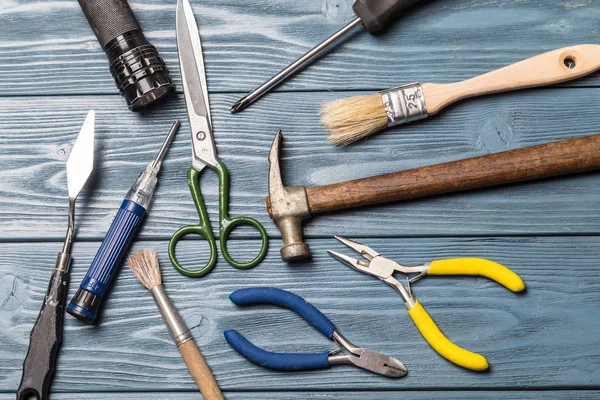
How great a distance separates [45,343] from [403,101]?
611mm

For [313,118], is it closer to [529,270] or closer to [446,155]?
[446,155]

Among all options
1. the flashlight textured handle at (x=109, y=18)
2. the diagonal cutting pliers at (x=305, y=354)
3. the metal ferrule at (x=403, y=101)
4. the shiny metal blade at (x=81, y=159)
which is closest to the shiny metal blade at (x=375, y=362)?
the diagonal cutting pliers at (x=305, y=354)

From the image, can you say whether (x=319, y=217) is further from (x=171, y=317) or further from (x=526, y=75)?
(x=526, y=75)

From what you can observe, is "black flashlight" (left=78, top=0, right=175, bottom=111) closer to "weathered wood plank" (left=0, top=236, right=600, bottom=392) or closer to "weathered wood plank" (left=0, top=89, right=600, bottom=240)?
"weathered wood plank" (left=0, top=89, right=600, bottom=240)

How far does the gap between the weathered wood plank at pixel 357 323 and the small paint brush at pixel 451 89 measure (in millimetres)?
180

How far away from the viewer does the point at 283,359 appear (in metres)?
0.90

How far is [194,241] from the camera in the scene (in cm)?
98

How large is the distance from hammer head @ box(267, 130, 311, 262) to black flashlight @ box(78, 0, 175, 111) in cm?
22

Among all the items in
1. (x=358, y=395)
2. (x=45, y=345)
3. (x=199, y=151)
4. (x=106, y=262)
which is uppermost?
(x=199, y=151)

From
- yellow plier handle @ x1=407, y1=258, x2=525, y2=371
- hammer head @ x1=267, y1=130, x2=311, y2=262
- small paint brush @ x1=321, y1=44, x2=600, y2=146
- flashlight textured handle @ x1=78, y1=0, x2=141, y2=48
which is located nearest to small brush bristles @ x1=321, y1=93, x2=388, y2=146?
small paint brush @ x1=321, y1=44, x2=600, y2=146

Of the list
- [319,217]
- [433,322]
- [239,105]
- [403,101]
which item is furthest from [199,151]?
[433,322]

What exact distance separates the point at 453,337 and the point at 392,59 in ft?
1.40

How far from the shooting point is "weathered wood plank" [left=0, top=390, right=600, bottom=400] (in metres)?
0.91

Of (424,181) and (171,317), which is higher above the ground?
(424,181)
